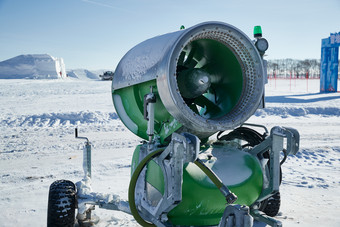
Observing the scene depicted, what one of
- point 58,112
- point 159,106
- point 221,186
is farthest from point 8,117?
point 221,186

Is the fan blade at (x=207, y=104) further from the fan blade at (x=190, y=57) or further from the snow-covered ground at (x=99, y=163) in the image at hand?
the snow-covered ground at (x=99, y=163)

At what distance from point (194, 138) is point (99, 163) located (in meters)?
4.01

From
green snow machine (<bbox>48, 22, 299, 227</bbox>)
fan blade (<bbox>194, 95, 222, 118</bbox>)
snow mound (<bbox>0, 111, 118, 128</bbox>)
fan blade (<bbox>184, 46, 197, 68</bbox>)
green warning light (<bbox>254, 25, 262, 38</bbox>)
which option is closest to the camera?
green snow machine (<bbox>48, 22, 299, 227</bbox>)

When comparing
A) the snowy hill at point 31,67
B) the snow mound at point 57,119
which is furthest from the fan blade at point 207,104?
the snowy hill at point 31,67

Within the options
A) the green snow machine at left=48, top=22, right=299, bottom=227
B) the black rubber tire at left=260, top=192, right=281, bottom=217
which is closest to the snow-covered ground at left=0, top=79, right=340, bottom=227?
the black rubber tire at left=260, top=192, right=281, bottom=217

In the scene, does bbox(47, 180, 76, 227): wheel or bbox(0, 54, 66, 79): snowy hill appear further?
bbox(0, 54, 66, 79): snowy hill

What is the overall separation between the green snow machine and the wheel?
0.4 inches

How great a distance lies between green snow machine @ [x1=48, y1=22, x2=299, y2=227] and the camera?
2.58 metres

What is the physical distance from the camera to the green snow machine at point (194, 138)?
8.46 feet

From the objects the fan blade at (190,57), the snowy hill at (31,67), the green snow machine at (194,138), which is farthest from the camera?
the snowy hill at (31,67)

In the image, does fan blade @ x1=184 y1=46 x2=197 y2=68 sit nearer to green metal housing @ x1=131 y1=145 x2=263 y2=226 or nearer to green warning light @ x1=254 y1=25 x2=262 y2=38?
green warning light @ x1=254 y1=25 x2=262 y2=38

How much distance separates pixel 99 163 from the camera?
590 cm

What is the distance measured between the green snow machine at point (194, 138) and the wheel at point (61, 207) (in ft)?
0.03

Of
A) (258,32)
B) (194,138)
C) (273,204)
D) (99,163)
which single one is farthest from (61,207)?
(99,163)
